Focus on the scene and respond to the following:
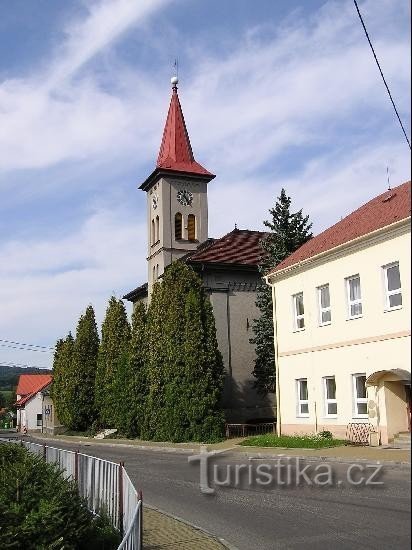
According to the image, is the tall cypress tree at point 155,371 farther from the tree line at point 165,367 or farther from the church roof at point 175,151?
the church roof at point 175,151

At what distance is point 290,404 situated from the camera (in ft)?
85.6

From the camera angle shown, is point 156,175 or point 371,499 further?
point 156,175

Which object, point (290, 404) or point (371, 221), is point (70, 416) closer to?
point (290, 404)

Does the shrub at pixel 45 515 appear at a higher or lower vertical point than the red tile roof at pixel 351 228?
lower

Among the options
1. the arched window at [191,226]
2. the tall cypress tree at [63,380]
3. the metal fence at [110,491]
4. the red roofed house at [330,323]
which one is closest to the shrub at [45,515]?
the metal fence at [110,491]

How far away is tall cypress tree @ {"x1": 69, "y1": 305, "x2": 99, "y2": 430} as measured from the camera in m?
47.1

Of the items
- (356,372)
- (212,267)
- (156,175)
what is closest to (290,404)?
(356,372)

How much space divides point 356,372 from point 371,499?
1169 centimetres

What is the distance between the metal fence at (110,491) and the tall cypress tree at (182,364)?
1711 cm

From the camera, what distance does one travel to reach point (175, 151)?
46.4 m

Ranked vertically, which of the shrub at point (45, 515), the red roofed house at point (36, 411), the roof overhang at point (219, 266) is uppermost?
the roof overhang at point (219, 266)

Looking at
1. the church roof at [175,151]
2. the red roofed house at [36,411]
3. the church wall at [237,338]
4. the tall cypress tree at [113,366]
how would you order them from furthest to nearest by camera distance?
1. the red roofed house at [36,411]
2. the church roof at [175,151]
3. the tall cypress tree at [113,366]
4. the church wall at [237,338]

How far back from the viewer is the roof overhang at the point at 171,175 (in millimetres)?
44000

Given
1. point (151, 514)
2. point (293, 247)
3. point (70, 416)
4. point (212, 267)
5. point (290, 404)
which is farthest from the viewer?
point (70, 416)
